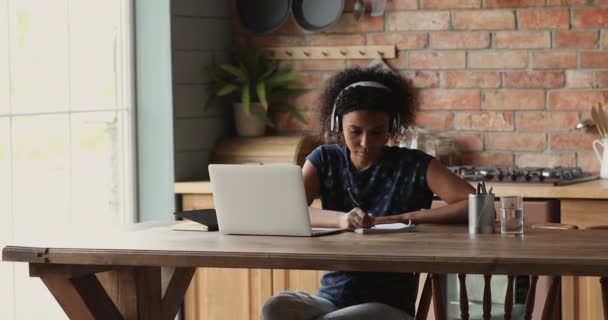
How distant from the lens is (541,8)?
4.98m

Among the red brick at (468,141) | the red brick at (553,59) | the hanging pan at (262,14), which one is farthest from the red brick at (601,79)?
the hanging pan at (262,14)

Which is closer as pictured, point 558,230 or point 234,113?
point 558,230

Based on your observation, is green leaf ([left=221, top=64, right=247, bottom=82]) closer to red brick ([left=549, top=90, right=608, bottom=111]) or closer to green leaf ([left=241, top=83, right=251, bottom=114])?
green leaf ([left=241, top=83, right=251, bottom=114])

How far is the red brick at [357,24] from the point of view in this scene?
5.25m

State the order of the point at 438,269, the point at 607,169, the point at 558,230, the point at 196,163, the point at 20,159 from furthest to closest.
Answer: the point at 196,163
the point at 607,169
the point at 20,159
the point at 558,230
the point at 438,269

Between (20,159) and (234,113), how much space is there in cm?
137

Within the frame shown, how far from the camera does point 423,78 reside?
5.19 metres

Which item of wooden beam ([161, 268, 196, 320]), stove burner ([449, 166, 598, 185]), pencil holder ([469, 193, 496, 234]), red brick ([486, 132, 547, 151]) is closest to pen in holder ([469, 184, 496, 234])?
pencil holder ([469, 193, 496, 234])

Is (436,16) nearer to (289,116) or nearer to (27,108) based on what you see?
(289,116)

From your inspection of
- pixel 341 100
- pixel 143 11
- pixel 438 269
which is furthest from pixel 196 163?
pixel 438 269

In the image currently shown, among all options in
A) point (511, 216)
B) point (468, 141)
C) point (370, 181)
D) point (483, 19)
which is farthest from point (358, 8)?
point (511, 216)

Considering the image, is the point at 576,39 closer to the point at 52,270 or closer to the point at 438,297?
Answer: the point at 438,297

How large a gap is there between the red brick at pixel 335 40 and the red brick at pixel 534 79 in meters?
0.72

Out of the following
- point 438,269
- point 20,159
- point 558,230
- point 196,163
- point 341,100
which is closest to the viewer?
A: point 438,269
